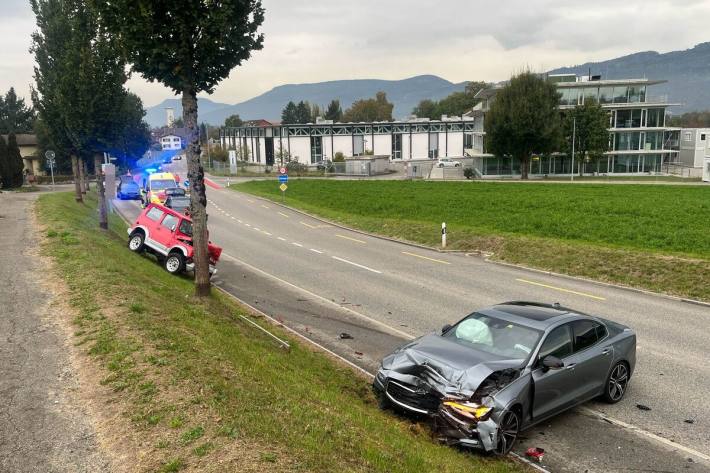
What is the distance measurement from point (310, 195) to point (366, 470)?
4273 cm

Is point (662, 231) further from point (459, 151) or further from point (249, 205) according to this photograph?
point (459, 151)

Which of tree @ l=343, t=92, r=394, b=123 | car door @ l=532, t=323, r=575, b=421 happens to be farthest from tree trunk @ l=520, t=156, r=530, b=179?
tree @ l=343, t=92, r=394, b=123

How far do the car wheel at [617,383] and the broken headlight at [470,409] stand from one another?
3.16 m

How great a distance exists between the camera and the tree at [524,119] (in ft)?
200

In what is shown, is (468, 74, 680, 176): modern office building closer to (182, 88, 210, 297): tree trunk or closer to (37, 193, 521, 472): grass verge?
(182, 88, 210, 297): tree trunk

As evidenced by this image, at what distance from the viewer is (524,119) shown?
2393 inches

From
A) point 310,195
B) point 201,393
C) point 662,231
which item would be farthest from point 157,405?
point 310,195

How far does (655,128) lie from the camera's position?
69438mm

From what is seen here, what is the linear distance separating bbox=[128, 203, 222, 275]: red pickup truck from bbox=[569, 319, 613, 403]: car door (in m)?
11.9

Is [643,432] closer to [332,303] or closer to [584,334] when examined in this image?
[584,334]

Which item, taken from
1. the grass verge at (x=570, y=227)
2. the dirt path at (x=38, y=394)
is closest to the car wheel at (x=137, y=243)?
the dirt path at (x=38, y=394)

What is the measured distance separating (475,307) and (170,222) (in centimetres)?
1055

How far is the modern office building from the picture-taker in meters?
69.1

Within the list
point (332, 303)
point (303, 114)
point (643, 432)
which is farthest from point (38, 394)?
point (303, 114)
